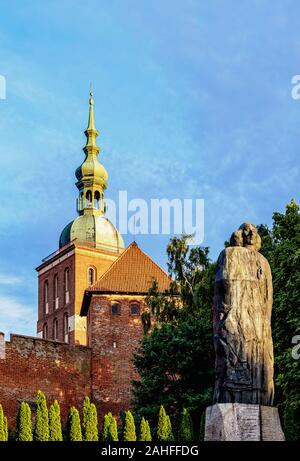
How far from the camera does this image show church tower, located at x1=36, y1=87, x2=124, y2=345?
2689 inches

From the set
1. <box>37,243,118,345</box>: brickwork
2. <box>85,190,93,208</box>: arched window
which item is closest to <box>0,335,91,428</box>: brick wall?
<box>37,243,118,345</box>: brickwork

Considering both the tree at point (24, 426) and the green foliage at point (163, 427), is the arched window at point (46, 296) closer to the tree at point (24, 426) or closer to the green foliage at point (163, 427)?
the tree at point (24, 426)

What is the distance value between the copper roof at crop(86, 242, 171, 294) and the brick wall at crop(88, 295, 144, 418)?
56cm

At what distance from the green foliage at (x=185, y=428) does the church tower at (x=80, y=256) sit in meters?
37.3

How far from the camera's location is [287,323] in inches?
1037

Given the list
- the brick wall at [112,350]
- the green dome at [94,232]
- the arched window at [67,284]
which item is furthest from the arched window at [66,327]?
the brick wall at [112,350]

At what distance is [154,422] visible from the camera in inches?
1249

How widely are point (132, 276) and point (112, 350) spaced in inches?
192

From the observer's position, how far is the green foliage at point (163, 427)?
96.7ft

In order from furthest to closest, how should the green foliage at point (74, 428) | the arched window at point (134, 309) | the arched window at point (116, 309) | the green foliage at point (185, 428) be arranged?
1. the arched window at point (134, 309)
2. the arched window at point (116, 309)
3. the green foliage at point (74, 428)
4. the green foliage at point (185, 428)

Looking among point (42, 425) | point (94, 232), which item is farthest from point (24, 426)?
point (94, 232)

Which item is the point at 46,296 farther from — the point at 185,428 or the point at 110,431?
the point at 185,428

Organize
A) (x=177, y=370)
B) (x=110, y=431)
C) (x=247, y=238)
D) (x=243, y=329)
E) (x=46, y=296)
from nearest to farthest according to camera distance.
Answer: (x=243, y=329) < (x=247, y=238) < (x=110, y=431) < (x=177, y=370) < (x=46, y=296)
